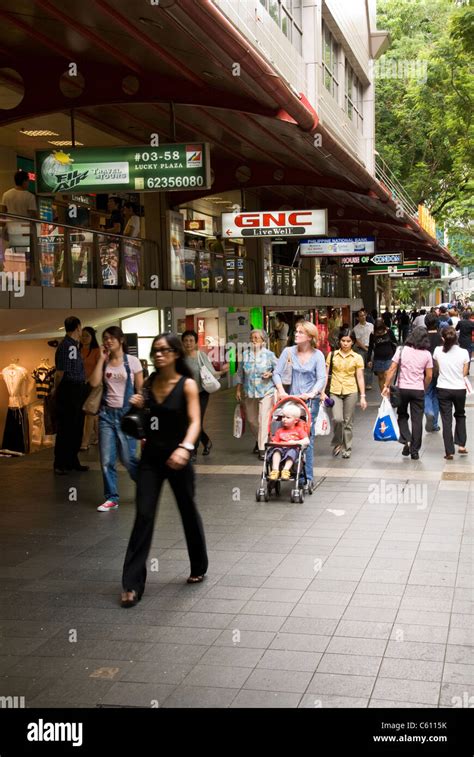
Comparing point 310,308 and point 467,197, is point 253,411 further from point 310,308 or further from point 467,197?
point 467,197

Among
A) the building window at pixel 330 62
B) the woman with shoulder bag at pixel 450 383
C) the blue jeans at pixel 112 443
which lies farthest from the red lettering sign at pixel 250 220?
the building window at pixel 330 62

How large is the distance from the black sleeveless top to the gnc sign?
9636 mm

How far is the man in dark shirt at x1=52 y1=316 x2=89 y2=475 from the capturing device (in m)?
10.8

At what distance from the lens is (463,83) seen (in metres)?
26.9

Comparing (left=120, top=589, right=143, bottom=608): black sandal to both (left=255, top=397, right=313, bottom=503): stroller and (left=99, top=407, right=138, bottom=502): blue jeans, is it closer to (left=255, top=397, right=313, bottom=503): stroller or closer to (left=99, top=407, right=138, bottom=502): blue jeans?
(left=99, top=407, right=138, bottom=502): blue jeans

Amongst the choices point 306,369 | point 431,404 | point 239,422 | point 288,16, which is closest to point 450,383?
point 431,404

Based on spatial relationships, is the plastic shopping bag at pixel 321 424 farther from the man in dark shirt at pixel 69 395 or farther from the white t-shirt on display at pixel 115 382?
the man in dark shirt at pixel 69 395

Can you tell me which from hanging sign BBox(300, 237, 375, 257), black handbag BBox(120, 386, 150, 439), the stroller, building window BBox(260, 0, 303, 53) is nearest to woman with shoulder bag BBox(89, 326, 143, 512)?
the stroller

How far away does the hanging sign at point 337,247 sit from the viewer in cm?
2269

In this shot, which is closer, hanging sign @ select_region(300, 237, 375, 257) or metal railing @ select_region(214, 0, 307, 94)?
metal railing @ select_region(214, 0, 307, 94)

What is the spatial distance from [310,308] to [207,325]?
9615mm

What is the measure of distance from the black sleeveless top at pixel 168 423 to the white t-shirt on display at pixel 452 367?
5.86 meters

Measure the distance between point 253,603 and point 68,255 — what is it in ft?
25.5
